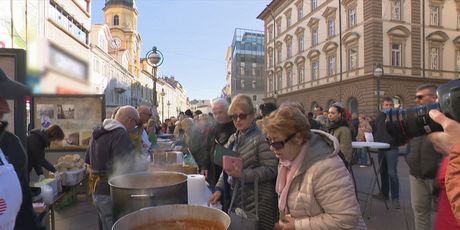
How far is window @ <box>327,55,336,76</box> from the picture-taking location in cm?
3011

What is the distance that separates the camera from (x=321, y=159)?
1805 mm

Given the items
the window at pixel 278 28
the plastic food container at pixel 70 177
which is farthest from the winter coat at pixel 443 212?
the window at pixel 278 28

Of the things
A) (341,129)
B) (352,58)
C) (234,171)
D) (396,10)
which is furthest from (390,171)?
(396,10)

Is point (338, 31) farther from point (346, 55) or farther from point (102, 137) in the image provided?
point (102, 137)

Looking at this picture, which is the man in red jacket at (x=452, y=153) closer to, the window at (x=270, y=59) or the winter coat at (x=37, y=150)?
the winter coat at (x=37, y=150)

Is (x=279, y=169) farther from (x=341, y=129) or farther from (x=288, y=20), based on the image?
(x=288, y=20)

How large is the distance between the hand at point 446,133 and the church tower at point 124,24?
63.9 metres

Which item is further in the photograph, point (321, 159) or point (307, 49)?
point (307, 49)

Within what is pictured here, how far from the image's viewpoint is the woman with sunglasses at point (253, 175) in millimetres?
2455

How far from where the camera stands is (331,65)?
30.5 metres

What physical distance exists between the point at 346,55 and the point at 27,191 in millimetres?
28688

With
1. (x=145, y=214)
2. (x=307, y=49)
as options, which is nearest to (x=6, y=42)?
(x=145, y=214)

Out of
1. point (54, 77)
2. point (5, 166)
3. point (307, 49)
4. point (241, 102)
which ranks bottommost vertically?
point (5, 166)

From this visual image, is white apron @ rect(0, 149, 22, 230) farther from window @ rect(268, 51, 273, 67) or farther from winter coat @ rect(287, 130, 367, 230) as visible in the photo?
window @ rect(268, 51, 273, 67)
